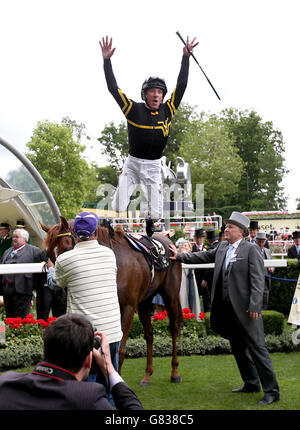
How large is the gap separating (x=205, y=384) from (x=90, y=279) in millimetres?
2948

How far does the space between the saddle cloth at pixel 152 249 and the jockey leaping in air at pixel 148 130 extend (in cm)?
15

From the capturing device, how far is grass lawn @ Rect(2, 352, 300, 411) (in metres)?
5.21

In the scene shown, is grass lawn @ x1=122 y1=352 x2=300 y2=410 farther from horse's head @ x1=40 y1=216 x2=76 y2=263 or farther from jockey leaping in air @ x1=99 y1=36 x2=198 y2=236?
horse's head @ x1=40 y1=216 x2=76 y2=263

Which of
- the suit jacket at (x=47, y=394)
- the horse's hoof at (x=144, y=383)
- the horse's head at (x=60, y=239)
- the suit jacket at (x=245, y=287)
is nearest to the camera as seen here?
the suit jacket at (x=47, y=394)

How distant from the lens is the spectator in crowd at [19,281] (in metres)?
7.75

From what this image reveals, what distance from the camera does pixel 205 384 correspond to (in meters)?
6.05

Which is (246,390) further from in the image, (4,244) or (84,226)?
(4,244)

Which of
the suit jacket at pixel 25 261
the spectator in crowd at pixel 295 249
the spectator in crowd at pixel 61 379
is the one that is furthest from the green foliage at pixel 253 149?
the spectator in crowd at pixel 61 379

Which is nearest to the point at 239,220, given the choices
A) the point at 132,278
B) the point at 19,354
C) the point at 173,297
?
the point at 132,278

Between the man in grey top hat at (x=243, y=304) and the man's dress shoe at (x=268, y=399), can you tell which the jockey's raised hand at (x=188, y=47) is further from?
the man's dress shoe at (x=268, y=399)

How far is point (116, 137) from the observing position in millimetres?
58594

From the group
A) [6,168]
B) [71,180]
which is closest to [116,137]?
[71,180]

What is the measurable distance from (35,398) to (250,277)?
3796 mm
